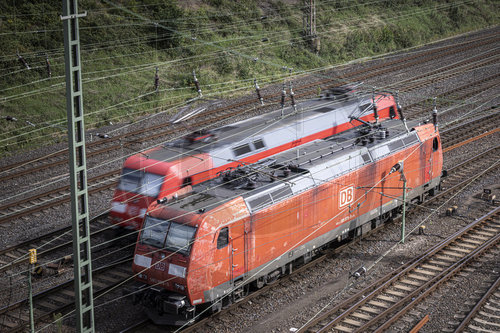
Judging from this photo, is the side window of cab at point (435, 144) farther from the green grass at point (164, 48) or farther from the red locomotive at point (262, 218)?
the green grass at point (164, 48)

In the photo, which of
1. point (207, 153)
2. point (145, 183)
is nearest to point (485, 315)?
point (207, 153)

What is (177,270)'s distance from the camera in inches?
618

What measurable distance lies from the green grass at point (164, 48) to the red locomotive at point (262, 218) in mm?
14999

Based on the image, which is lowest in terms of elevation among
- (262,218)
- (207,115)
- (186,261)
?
(186,261)

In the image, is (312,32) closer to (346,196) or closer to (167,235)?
(346,196)

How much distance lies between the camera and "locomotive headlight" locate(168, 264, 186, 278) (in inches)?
613

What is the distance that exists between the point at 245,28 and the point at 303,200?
29458mm

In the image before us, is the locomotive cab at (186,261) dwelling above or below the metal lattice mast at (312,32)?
below

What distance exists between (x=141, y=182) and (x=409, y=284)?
9.13m

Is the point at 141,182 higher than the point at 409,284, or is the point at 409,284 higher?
the point at 141,182

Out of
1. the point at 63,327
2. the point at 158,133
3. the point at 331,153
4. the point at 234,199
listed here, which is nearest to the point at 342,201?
the point at 331,153

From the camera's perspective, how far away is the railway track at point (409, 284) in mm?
16625

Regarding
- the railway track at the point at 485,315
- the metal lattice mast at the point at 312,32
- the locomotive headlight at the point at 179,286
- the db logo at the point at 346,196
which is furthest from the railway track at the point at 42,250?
the metal lattice mast at the point at 312,32

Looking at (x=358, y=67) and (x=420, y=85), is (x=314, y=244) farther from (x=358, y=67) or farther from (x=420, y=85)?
(x=358, y=67)
